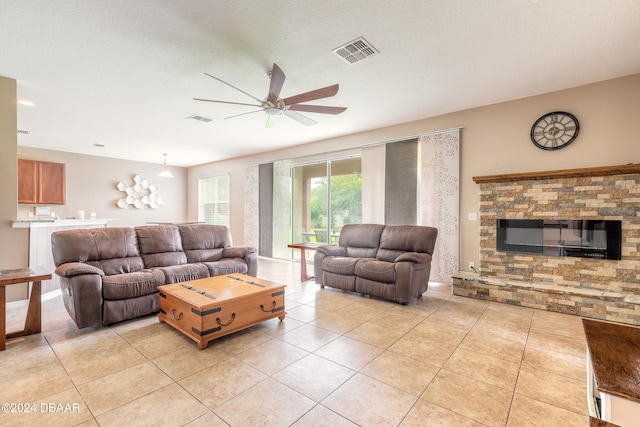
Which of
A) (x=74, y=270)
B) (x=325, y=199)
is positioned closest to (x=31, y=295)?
(x=74, y=270)

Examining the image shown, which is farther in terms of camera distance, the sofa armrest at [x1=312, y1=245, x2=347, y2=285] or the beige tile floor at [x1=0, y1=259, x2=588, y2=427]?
the sofa armrest at [x1=312, y1=245, x2=347, y2=285]

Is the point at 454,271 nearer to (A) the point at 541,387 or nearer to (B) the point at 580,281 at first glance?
(B) the point at 580,281

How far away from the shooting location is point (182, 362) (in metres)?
2.25

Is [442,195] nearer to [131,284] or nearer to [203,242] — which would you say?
[203,242]

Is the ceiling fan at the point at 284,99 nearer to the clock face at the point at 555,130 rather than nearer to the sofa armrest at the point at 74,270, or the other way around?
the sofa armrest at the point at 74,270

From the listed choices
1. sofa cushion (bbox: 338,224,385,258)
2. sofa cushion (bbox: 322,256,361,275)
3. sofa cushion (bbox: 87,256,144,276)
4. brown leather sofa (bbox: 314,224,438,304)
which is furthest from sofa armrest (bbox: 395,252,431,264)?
sofa cushion (bbox: 87,256,144,276)

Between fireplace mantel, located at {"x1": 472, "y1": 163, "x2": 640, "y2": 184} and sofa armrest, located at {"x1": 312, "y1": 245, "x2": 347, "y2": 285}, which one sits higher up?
fireplace mantel, located at {"x1": 472, "y1": 163, "x2": 640, "y2": 184}

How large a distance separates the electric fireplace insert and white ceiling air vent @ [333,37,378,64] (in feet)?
9.57

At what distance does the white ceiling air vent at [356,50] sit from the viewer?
2688mm

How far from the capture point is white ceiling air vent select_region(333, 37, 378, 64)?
8.82 feet

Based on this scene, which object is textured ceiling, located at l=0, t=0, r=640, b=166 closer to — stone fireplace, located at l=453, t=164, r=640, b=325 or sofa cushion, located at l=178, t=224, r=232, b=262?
stone fireplace, located at l=453, t=164, r=640, b=325

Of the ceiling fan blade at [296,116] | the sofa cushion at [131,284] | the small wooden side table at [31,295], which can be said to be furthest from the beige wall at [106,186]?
the ceiling fan blade at [296,116]

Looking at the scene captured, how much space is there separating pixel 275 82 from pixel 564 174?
11.9 feet

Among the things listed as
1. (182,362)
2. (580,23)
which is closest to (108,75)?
(182,362)
